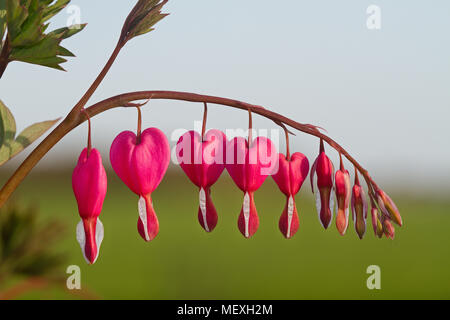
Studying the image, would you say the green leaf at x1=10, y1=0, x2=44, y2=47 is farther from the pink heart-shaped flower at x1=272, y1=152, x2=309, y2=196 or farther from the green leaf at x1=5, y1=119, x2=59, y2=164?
the pink heart-shaped flower at x1=272, y1=152, x2=309, y2=196

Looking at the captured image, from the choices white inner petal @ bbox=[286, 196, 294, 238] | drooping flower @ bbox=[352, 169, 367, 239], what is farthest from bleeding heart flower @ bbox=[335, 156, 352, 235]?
white inner petal @ bbox=[286, 196, 294, 238]

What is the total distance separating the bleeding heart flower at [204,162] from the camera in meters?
1.48

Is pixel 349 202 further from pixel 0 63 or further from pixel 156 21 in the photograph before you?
pixel 0 63

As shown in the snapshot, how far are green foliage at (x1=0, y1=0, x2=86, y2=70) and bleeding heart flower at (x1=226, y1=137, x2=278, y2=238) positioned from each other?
0.57 m

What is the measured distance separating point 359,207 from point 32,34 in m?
1.09

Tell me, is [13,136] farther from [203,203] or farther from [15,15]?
[203,203]

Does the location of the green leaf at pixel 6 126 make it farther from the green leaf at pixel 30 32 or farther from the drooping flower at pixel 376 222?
the drooping flower at pixel 376 222

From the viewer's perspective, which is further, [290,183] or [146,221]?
[290,183]

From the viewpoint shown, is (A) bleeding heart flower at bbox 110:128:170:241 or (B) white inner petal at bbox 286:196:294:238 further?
(B) white inner petal at bbox 286:196:294:238

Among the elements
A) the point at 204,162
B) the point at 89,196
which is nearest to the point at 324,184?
the point at 204,162

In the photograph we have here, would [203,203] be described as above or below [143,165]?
below

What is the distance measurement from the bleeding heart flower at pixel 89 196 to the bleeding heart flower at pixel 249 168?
0.38 m

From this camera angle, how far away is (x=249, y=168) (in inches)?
59.6

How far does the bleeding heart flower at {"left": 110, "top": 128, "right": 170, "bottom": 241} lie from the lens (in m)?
1.42
